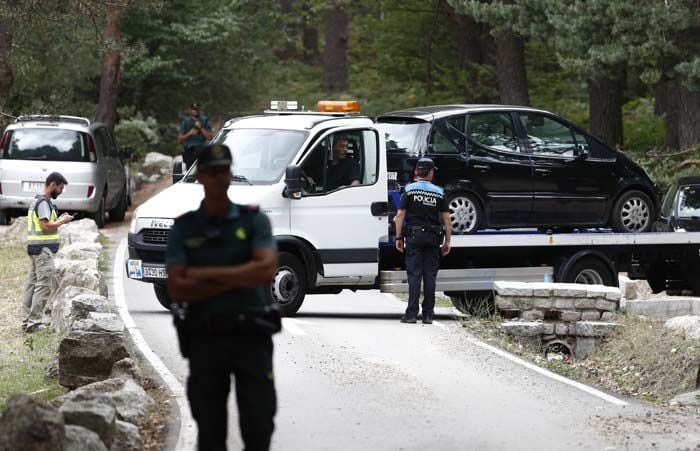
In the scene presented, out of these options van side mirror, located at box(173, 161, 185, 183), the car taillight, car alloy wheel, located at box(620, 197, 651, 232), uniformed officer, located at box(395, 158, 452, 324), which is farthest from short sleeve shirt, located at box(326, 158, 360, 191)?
the car taillight

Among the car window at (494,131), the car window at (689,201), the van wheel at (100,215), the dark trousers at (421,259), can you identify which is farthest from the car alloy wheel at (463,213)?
the van wheel at (100,215)

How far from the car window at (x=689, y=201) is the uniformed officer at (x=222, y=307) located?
14543 mm

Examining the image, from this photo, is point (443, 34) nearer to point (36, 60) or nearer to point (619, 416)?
point (36, 60)

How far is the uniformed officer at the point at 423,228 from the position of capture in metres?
15.0

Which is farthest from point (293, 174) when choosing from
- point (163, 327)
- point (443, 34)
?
point (443, 34)

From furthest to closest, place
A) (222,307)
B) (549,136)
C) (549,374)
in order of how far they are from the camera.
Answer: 1. (549,136)
2. (549,374)
3. (222,307)

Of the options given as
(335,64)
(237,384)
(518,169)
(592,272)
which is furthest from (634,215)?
(335,64)

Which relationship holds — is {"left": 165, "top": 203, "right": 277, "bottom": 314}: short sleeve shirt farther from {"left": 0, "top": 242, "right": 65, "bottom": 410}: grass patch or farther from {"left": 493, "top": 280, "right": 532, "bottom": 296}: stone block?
{"left": 493, "top": 280, "right": 532, "bottom": 296}: stone block

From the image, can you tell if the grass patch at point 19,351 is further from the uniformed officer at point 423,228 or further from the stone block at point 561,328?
the stone block at point 561,328

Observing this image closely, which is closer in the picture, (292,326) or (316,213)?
(292,326)

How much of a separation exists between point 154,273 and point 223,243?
8475 mm

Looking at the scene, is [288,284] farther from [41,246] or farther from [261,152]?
[41,246]

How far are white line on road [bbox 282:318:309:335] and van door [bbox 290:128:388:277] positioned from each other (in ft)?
2.21

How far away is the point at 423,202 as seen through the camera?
15031 millimetres
